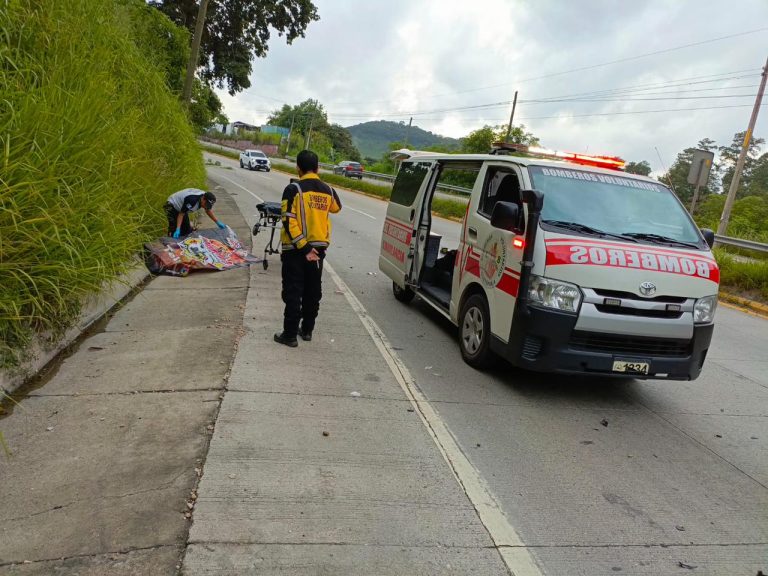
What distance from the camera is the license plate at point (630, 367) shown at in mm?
4824

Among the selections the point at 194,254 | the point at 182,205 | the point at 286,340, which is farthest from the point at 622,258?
the point at 182,205

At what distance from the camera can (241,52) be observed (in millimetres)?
30703

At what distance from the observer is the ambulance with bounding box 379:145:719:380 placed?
4.73m

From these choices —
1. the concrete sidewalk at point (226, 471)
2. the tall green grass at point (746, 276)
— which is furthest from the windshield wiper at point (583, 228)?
the tall green grass at point (746, 276)

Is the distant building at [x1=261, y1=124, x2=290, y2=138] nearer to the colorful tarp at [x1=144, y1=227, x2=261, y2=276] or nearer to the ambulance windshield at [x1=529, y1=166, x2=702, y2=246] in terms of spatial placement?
the colorful tarp at [x1=144, y1=227, x2=261, y2=276]

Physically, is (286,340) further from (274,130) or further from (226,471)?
(274,130)

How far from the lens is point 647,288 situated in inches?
186

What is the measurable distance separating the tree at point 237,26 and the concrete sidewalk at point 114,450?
2643 cm

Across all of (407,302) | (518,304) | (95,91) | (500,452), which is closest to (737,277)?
(407,302)

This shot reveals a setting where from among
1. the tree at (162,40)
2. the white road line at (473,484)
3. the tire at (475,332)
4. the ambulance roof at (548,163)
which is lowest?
the white road line at (473,484)

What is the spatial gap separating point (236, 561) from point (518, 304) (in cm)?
300

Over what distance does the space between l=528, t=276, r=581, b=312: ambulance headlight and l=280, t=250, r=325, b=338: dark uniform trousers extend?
214 cm

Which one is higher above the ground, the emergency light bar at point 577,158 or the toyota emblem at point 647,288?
the emergency light bar at point 577,158

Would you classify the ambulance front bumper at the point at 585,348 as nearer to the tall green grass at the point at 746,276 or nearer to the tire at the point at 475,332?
the tire at the point at 475,332
